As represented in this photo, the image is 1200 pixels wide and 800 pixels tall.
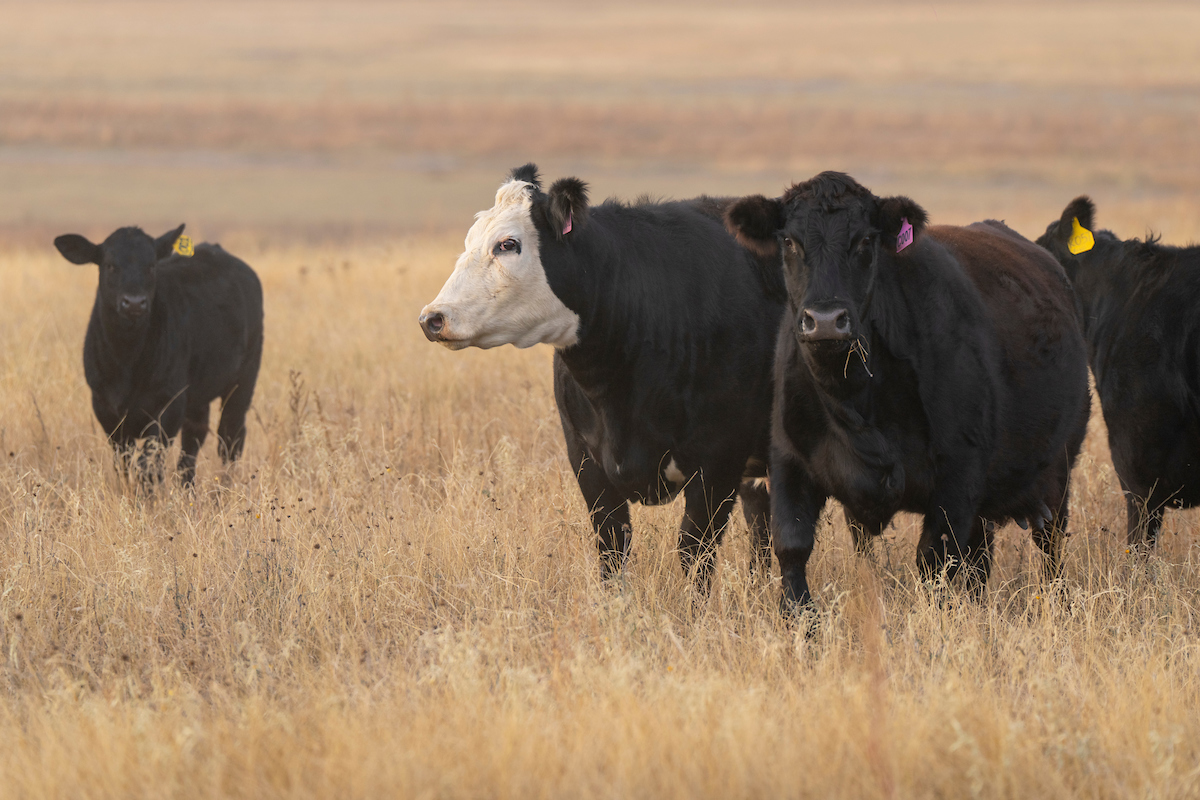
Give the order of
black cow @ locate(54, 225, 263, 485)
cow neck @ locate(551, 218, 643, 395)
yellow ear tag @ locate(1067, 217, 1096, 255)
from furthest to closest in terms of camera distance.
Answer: black cow @ locate(54, 225, 263, 485) < yellow ear tag @ locate(1067, 217, 1096, 255) < cow neck @ locate(551, 218, 643, 395)

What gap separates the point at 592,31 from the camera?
10219 cm

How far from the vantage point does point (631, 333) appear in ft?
16.4

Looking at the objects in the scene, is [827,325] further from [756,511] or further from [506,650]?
[756,511]

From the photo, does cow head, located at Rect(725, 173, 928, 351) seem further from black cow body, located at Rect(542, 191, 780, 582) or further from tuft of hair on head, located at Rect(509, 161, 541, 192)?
tuft of hair on head, located at Rect(509, 161, 541, 192)

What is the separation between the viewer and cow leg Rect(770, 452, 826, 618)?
14.8 feet

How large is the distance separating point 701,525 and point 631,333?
861 mm

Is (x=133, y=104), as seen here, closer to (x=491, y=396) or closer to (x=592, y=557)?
(x=491, y=396)

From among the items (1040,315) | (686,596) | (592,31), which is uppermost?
(592,31)

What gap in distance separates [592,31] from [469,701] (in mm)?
103721

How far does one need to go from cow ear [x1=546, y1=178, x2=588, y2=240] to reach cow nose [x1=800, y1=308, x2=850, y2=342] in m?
1.13

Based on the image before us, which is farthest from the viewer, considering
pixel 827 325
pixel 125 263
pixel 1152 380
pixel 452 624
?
pixel 125 263

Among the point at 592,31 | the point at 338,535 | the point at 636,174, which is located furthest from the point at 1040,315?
the point at 592,31

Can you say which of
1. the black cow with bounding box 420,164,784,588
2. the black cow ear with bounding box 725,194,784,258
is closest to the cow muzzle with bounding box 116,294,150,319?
the black cow with bounding box 420,164,784,588

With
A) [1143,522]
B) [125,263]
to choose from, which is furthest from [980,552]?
[125,263]
